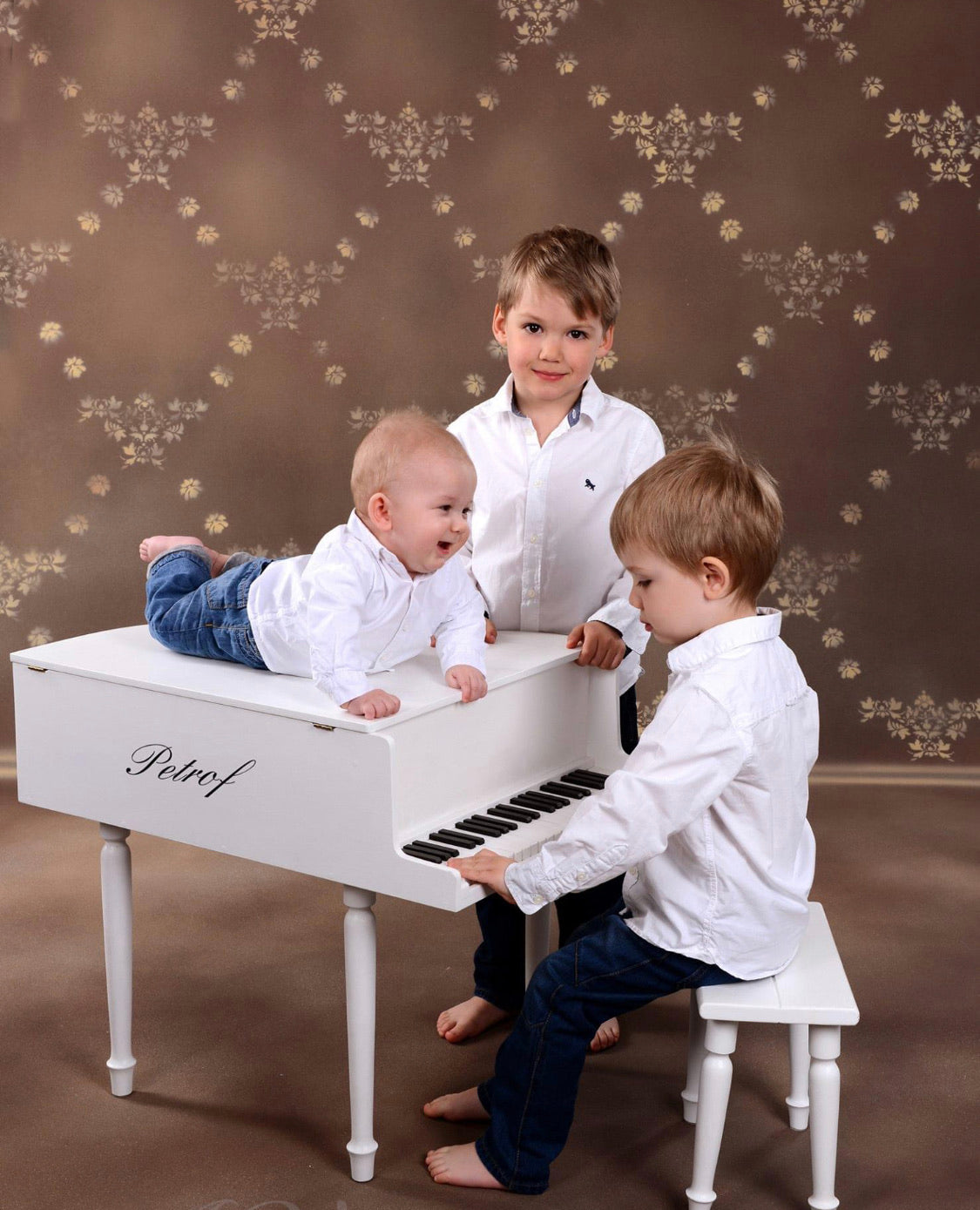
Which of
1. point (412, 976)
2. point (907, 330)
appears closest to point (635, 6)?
point (907, 330)

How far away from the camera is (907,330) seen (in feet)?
11.4

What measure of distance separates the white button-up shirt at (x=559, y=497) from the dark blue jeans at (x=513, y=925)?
0.37 ft

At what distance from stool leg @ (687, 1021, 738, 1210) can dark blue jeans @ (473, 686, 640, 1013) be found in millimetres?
547

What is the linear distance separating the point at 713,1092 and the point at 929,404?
2.29 metres

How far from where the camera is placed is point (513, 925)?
2.35 metres

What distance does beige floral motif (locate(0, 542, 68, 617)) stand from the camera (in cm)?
372

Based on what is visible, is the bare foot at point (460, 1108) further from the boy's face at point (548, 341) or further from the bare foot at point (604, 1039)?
the boy's face at point (548, 341)

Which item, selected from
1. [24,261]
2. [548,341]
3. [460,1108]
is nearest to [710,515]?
[548,341]

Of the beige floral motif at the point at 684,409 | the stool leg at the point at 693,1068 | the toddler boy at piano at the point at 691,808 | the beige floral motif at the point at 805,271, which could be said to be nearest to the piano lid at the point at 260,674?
the toddler boy at piano at the point at 691,808

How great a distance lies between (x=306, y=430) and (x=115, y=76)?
1.00m

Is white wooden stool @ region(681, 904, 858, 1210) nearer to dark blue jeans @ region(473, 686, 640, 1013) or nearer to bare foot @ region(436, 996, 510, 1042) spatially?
dark blue jeans @ region(473, 686, 640, 1013)

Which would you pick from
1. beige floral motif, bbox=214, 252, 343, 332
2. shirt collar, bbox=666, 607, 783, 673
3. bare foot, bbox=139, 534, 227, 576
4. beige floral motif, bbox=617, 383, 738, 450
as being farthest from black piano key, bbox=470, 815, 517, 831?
beige floral motif, bbox=214, 252, 343, 332

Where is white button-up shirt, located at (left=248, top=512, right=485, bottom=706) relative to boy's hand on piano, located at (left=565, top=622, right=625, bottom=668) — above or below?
above

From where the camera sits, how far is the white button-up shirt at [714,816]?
1638 millimetres
